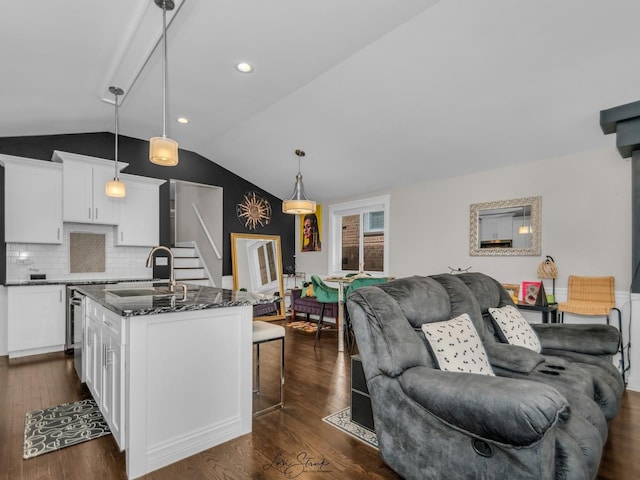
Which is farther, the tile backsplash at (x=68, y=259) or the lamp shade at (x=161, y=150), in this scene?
the tile backsplash at (x=68, y=259)

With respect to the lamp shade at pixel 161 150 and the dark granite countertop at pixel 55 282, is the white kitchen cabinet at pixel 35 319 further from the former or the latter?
the lamp shade at pixel 161 150

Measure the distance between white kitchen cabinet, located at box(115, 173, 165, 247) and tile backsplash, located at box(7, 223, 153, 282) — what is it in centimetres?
22

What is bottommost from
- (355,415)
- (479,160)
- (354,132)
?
(355,415)

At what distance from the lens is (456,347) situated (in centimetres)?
196

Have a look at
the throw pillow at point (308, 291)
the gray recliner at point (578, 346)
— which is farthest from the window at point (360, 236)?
the gray recliner at point (578, 346)

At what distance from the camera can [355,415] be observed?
2.45 m

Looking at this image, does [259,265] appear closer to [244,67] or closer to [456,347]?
[244,67]

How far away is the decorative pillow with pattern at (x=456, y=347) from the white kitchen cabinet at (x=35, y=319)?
14.7 ft

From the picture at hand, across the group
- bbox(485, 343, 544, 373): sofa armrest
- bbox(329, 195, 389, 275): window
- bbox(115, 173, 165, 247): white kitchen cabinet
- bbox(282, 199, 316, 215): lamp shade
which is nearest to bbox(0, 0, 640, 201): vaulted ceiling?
bbox(115, 173, 165, 247): white kitchen cabinet

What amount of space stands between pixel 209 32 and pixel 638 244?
4.17 meters

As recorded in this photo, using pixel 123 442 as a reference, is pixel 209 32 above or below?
above

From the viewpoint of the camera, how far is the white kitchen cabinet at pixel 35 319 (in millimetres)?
4035

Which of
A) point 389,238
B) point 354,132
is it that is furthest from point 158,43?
point 389,238

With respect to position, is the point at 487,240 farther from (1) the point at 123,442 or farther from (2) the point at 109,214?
(2) the point at 109,214
